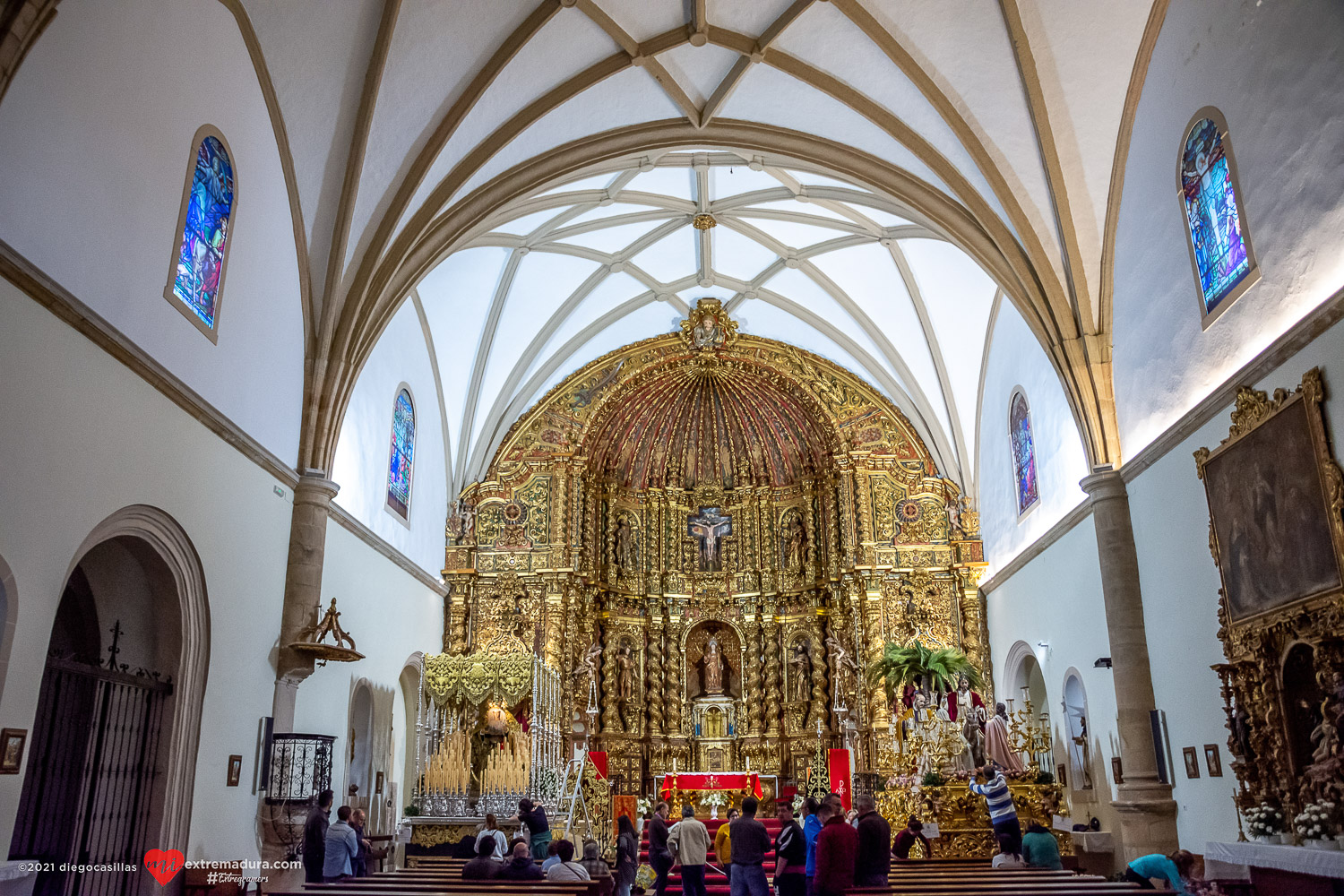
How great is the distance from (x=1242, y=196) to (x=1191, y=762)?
6356 mm

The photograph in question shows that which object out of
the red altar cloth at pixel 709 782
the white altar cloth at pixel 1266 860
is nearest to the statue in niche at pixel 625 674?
the red altar cloth at pixel 709 782

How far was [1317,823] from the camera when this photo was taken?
8.87 meters

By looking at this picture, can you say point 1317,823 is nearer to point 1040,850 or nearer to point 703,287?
point 1040,850

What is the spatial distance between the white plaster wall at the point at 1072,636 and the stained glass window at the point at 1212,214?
4.60 m

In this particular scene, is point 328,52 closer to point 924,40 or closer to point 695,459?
point 924,40

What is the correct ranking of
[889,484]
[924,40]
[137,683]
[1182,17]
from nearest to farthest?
[137,683]
[1182,17]
[924,40]
[889,484]

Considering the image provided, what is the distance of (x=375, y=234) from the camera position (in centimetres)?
1465

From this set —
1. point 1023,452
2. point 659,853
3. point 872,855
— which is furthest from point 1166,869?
point 1023,452

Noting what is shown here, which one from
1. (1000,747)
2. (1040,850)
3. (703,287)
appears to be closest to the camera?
(1040,850)

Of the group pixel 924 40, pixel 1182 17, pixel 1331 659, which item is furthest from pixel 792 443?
pixel 1331 659

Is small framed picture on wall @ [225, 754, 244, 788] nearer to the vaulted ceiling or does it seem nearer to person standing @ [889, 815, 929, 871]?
the vaulted ceiling

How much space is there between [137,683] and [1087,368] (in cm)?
1250

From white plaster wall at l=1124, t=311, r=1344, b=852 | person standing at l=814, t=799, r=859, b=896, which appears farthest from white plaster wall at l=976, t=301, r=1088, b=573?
person standing at l=814, t=799, r=859, b=896

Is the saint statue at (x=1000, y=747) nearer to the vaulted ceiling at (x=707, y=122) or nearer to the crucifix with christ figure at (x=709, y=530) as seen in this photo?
the vaulted ceiling at (x=707, y=122)
